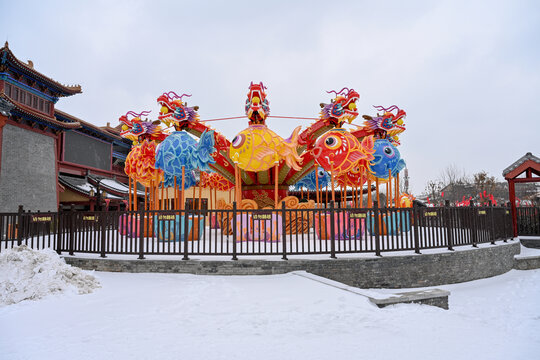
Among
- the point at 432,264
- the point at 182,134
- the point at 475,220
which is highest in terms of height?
the point at 182,134

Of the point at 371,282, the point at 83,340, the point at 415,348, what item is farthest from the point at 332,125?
the point at 83,340

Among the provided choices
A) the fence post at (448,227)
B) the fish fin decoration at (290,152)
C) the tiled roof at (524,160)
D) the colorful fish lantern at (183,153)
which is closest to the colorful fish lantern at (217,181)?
the colorful fish lantern at (183,153)

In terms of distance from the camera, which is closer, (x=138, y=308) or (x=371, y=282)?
(x=138, y=308)

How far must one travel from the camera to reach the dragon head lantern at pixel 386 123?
46.1 feet

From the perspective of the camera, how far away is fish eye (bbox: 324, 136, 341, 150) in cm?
1178

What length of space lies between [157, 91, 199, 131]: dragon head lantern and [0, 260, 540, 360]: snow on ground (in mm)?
7570

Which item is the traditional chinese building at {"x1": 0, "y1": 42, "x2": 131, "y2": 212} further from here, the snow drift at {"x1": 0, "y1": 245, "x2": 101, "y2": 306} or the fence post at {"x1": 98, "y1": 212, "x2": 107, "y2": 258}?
the snow drift at {"x1": 0, "y1": 245, "x2": 101, "y2": 306}

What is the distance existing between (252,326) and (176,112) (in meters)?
10.1

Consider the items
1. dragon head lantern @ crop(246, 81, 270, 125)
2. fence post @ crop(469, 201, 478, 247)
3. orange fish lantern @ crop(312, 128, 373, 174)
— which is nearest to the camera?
fence post @ crop(469, 201, 478, 247)

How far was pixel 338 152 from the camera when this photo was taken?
1176 centimetres

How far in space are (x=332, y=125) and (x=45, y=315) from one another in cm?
1084

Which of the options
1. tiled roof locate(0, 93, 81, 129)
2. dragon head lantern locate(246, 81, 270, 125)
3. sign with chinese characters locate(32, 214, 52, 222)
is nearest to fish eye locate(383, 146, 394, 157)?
dragon head lantern locate(246, 81, 270, 125)

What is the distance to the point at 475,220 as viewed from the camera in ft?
32.4

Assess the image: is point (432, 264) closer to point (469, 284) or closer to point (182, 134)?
point (469, 284)
